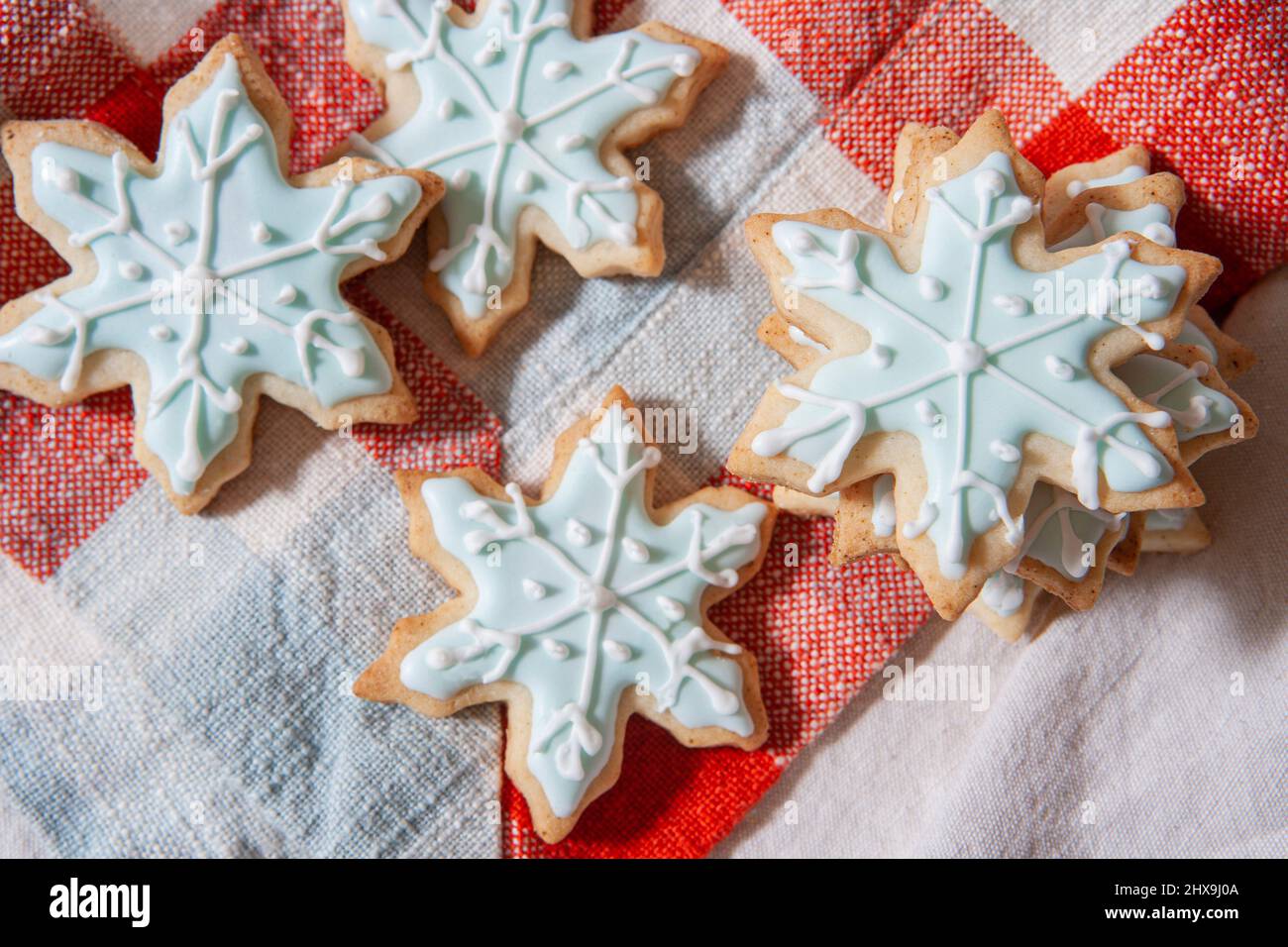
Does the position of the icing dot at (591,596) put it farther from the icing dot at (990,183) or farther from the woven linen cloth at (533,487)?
the icing dot at (990,183)

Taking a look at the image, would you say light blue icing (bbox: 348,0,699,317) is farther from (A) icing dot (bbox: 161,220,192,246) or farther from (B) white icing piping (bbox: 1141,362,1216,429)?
(B) white icing piping (bbox: 1141,362,1216,429)

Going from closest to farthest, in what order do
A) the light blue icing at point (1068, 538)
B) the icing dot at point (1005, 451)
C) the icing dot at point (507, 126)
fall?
the icing dot at point (1005, 451) < the light blue icing at point (1068, 538) < the icing dot at point (507, 126)

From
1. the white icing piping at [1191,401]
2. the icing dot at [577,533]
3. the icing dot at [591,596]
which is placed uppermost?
the white icing piping at [1191,401]

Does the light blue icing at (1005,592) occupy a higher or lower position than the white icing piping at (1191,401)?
lower

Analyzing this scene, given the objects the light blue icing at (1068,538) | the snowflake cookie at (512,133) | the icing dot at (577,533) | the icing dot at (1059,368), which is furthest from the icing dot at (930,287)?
the icing dot at (577,533)
